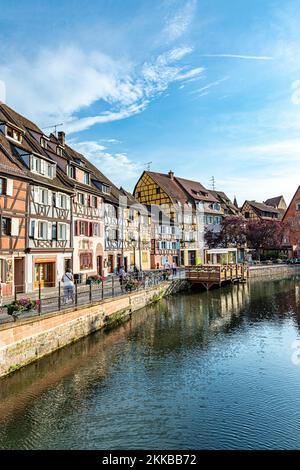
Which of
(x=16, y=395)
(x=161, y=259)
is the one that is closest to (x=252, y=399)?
(x=16, y=395)

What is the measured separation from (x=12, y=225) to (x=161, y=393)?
15.6 metres

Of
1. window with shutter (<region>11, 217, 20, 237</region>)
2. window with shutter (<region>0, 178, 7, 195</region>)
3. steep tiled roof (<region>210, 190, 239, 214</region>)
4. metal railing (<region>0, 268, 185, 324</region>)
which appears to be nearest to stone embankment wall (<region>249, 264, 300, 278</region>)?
steep tiled roof (<region>210, 190, 239, 214</region>)

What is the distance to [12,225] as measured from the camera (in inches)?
910

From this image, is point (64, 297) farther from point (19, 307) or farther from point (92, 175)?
point (92, 175)

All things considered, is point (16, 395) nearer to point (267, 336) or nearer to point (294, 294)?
point (267, 336)

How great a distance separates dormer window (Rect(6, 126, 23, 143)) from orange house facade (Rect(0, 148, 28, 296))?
2.95m

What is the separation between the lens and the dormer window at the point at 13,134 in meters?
25.9

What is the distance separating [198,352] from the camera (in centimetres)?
1675

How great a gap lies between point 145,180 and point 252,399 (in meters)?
51.0

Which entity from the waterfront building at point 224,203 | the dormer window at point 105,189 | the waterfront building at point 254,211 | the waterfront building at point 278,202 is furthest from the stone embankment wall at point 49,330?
the waterfront building at point 278,202

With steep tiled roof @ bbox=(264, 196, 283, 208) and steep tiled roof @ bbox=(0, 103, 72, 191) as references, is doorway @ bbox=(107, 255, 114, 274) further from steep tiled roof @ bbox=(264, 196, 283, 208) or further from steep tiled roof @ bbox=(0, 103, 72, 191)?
steep tiled roof @ bbox=(264, 196, 283, 208)

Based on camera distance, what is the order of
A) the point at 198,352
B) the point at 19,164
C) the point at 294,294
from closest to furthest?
1. the point at 198,352
2. the point at 19,164
3. the point at 294,294

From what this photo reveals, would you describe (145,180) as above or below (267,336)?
above

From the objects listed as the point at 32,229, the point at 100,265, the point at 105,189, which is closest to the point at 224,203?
the point at 105,189
